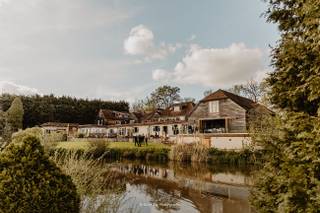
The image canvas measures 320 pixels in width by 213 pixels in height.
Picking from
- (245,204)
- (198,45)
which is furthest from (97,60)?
(245,204)

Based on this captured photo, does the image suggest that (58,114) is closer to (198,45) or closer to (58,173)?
(198,45)

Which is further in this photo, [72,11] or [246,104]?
[246,104]

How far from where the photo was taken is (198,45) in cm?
1753

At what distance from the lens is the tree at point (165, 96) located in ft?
226

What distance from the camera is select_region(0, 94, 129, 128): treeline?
56594 millimetres

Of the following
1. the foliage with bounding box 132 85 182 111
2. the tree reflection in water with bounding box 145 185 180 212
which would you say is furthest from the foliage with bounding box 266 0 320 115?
the foliage with bounding box 132 85 182 111

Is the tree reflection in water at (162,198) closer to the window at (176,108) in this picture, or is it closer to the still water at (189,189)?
the still water at (189,189)

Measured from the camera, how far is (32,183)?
3.80m

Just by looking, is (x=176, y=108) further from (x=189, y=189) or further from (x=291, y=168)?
(x=291, y=168)

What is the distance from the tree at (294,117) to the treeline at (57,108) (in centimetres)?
5807

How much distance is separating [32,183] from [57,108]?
60533mm

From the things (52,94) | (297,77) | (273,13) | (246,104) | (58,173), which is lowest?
(58,173)

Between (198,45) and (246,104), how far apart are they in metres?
18.5

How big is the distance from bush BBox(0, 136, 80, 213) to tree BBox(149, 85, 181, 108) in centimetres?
6475
